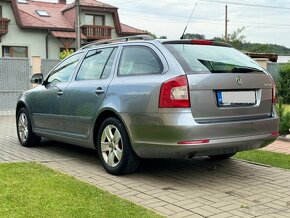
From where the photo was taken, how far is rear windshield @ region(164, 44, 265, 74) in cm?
494

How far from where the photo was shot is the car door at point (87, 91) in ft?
18.9

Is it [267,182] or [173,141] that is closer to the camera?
[173,141]

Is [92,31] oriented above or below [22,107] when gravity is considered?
above

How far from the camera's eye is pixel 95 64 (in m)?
6.20

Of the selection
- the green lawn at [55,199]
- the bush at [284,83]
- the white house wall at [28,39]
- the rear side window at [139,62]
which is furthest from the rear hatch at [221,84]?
the white house wall at [28,39]

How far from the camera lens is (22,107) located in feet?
25.8

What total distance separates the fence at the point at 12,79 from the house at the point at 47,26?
17.5m

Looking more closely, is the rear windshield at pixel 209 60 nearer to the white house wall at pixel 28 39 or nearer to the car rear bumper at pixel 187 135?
the car rear bumper at pixel 187 135

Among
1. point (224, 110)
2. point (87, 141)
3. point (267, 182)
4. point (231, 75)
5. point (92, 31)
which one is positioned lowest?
point (267, 182)

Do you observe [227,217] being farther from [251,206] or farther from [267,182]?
[267,182]

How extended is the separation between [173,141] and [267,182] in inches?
55.4

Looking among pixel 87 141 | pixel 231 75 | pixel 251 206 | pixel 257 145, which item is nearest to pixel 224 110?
pixel 231 75

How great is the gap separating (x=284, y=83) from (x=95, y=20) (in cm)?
2163

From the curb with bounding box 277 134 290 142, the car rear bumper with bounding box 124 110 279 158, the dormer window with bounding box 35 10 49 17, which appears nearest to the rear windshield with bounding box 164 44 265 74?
the car rear bumper with bounding box 124 110 279 158
